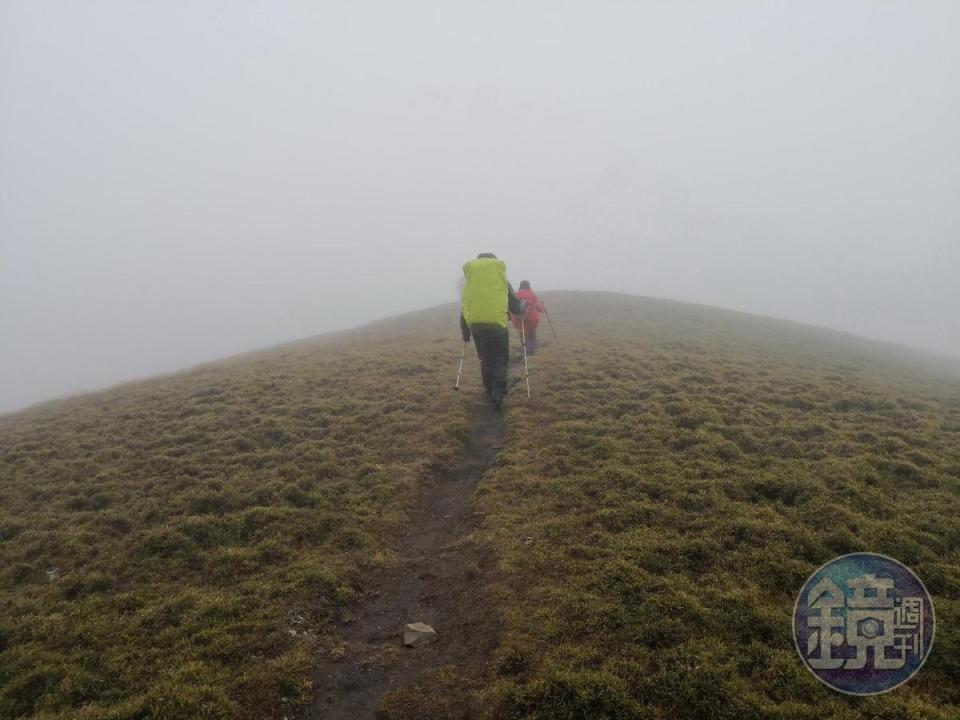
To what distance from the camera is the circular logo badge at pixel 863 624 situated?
666 centimetres

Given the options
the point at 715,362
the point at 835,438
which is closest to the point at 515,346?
the point at 715,362

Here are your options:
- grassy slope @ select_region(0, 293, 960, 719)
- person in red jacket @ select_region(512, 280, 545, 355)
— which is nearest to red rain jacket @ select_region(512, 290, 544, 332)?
person in red jacket @ select_region(512, 280, 545, 355)

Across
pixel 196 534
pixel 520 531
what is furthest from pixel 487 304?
pixel 196 534

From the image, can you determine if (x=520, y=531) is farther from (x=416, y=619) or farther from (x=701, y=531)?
(x=701, y=531)

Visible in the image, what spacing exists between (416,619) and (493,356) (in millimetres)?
10523

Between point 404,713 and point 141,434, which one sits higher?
point 141,434

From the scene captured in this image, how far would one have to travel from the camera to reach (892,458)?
12508 millimetres

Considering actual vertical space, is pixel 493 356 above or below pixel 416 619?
above

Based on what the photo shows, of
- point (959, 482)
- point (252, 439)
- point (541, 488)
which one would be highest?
point (252, 439)

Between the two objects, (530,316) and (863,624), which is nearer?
(863,624)

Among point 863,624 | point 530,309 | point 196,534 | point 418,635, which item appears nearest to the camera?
point 863,624

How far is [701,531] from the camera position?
992 centimetres

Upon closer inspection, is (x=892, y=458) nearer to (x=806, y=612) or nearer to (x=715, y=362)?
(x=806, y=612)

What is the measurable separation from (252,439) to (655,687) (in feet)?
44.0
